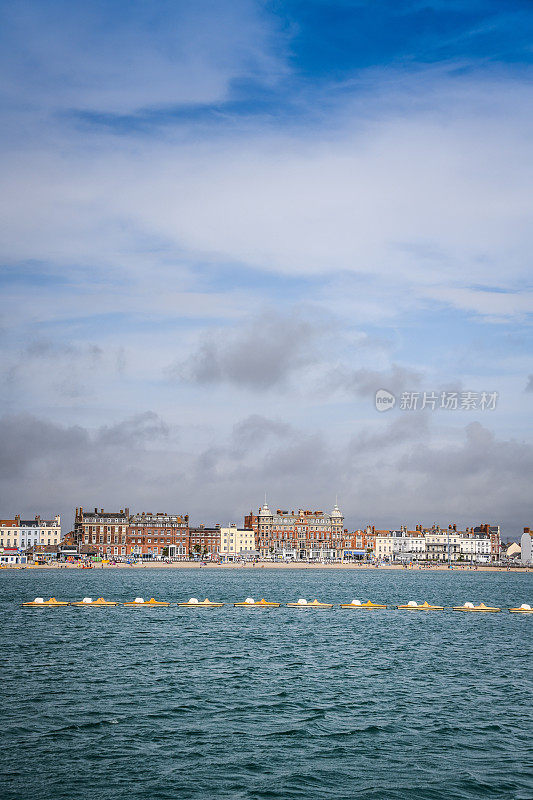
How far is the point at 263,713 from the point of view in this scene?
34.1 metres

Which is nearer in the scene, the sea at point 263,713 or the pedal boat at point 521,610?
the sea at point 263,713

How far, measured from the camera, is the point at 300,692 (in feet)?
129

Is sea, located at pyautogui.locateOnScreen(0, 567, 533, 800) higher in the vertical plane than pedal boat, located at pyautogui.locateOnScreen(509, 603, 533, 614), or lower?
higher

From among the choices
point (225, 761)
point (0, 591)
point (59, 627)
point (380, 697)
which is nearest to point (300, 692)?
point (380, 697)

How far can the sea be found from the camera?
24.9 meters

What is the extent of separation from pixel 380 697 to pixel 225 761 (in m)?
13.2

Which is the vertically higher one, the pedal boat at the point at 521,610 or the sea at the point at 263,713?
the sea at the point at 263,713

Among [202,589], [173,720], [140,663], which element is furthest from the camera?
[202,589]

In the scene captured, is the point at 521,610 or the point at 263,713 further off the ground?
the point at 263,713

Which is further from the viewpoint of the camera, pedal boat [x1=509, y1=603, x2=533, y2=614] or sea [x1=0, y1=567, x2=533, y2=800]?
pedal boat [x1=509, y1=603, x2=533, y2=614]

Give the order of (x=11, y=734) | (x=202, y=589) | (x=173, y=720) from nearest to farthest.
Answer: (x=11, y=734), (x=173, y=720), (x=202, y=589)

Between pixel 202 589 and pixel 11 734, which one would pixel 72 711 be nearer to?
pixel 11 734

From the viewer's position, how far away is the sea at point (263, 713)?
24891 millimetres

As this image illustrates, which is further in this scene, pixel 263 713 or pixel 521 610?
pixel 521 610
